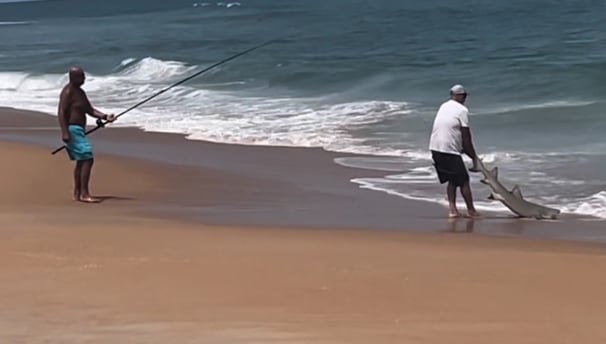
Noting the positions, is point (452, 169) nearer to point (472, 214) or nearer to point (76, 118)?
point (472, 214)

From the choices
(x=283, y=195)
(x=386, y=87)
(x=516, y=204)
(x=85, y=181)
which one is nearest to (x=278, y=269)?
(x=516, y=204)

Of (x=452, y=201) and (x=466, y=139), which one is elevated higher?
(x=466, y=139)

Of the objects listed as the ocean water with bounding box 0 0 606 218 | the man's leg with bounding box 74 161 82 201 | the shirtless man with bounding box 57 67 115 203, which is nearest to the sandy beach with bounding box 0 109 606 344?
the man's leg with bounding box 74 161 82 201

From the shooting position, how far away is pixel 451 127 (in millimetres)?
9594

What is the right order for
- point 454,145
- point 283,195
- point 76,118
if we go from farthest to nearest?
point 283,195, point 76,118, point 454,145

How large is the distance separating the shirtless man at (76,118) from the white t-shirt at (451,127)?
2694mm

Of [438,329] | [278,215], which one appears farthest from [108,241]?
[438,329]

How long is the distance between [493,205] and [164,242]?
378 centimetres

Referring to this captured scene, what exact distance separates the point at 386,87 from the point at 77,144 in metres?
13.8

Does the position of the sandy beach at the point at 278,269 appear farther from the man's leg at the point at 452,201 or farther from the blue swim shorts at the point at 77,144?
the blue swim shorts at the point at 77,144

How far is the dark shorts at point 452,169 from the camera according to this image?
962 centimetres

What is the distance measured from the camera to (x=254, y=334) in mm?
5176

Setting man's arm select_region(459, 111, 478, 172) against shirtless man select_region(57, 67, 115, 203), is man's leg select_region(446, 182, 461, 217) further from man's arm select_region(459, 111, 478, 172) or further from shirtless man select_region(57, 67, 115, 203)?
shirtless man select_region(57, 67, 115, 203)

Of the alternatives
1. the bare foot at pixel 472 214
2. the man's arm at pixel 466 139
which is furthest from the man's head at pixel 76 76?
the bare foot at pixel 472 214
